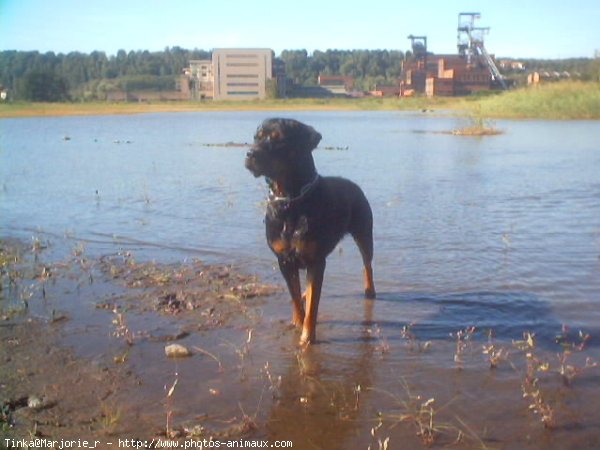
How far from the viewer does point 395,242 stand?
7965 mm

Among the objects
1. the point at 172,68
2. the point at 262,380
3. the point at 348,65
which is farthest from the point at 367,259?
the point at 172,68

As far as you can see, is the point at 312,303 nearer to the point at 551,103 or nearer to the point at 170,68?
the point at 551,103

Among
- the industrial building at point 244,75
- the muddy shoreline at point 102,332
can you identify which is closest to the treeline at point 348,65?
the industrial building at point 244,75

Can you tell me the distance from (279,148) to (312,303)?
3.63 ft

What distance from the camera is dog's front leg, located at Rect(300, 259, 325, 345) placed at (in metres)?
Result: 4.66

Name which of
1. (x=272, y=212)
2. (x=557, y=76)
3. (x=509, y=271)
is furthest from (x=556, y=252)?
(x=557, y=76)

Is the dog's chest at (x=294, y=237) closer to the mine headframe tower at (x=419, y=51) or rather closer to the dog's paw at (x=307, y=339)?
the dog's paw at (x=307, y=339)

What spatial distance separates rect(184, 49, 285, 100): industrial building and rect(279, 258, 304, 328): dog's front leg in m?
77.3

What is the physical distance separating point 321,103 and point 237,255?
7205 centimetres

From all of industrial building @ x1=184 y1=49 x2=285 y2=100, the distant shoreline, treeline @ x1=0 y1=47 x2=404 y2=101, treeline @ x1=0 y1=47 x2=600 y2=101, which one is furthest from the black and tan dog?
industrial building @ x1=184 y1=49 x2=285 y2=100

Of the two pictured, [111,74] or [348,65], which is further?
[348,65]

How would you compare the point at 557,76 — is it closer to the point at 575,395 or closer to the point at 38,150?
the point at 38,150

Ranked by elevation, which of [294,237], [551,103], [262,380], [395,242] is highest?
[551,103]

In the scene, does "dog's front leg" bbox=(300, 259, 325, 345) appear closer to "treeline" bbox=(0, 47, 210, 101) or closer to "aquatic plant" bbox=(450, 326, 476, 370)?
"aquatic plant" bbox=(450, 326, 476, 370)
